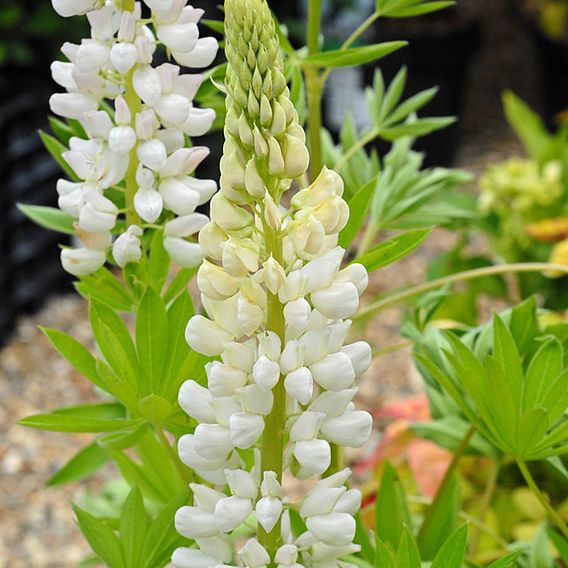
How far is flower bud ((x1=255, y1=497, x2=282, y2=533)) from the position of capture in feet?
1.71

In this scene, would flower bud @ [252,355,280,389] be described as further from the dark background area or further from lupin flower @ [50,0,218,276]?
the dark background area

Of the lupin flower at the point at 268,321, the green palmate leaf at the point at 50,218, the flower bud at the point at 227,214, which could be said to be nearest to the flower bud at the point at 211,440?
the lupin flower at the point at 268,321

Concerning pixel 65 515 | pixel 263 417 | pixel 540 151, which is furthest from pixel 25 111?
pixel 263 417

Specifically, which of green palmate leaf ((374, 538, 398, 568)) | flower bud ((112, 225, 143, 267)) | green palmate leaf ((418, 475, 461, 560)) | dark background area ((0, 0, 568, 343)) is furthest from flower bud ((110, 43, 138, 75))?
dark background area ((0, 0, 568, 343))

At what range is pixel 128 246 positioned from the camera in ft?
2.12

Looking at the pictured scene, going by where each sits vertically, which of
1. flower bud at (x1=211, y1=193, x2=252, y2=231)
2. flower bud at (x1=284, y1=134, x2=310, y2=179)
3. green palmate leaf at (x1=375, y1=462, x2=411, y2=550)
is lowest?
green palmate leaf at (x1=375, y1=462, x2=411, y2=550)

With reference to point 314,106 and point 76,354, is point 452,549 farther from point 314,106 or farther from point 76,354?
point 314,106

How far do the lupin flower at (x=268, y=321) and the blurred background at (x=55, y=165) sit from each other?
0.92 meters

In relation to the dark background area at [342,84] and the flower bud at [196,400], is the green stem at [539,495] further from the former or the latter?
the dark background area at [342,84]

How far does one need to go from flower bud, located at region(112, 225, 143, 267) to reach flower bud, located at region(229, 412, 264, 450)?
0.59ft

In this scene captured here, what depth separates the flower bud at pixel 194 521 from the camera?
0.54 metres

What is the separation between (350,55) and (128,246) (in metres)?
0.23

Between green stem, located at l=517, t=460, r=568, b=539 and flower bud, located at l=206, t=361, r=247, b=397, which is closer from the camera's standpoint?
flower bud, located at l=206, t=361, r=247, b=397

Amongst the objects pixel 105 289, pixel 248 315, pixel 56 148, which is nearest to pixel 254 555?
pixel 248 315
